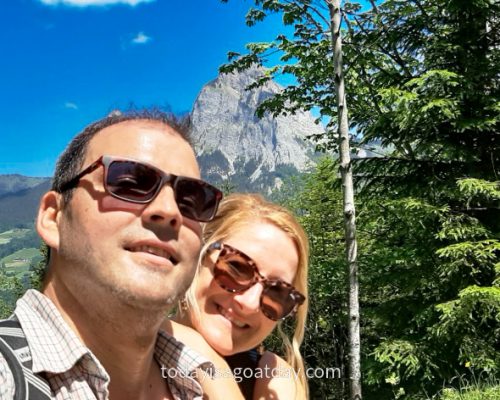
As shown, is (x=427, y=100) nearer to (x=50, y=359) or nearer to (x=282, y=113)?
(x=282, y=113)

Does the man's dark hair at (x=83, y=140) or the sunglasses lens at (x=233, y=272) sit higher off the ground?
the man's dark hair at (x=83, y=140)

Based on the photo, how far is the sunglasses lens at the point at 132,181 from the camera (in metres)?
1.20

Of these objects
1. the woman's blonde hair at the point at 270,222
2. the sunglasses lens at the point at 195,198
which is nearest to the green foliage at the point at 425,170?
the woman's blonde hair at the point at 270,222

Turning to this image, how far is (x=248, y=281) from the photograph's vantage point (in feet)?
5.88

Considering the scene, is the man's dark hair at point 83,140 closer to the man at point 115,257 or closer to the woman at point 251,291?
the man at point 115,257

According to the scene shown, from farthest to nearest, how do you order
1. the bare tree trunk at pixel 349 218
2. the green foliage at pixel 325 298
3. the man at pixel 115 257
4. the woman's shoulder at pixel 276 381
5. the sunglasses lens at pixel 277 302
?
the green foliage at pixel 325 298, the bare tree trunk at pixel 349 218, the sunglasses lens at pixel 277 302, the woman's shoulder at pixel 276 381, the man at pixel 115 257

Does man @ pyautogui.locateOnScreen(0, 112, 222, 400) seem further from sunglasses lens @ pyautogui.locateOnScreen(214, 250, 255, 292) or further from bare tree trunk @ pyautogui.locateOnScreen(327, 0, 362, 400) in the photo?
bare tree trunk @ pyautogui.locateOnScreen(327, 0, 362, 400)

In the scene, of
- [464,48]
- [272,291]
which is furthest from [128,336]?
[464,48]

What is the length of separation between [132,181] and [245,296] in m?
0.76

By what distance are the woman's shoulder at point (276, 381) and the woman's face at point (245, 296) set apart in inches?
3.5

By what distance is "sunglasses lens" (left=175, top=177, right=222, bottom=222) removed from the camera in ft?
4.30

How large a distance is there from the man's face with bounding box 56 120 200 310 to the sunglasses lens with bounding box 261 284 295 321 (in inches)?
24.3

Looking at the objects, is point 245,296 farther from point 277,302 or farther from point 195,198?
point 195,198

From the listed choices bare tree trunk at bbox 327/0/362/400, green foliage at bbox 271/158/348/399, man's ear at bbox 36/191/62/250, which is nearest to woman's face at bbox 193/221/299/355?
man's ear at bbox 36/191/62/250
